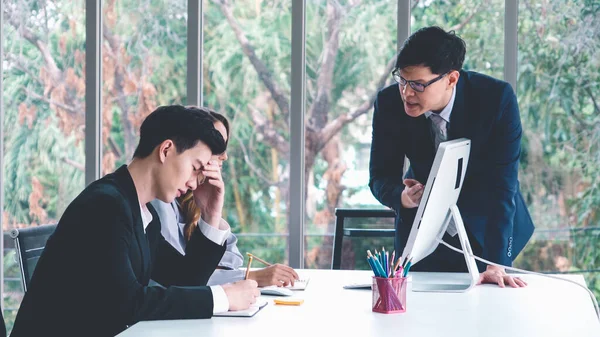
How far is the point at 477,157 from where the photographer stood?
263 cm

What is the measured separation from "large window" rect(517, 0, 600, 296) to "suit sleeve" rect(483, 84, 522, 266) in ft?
4.64

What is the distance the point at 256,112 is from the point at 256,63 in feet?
0.88

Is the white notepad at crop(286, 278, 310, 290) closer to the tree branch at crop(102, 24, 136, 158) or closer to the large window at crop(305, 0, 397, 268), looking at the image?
the large window at crop(305, 0, 397, 268)

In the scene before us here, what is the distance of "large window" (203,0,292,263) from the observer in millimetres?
4184

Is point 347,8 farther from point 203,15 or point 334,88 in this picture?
point 203,15

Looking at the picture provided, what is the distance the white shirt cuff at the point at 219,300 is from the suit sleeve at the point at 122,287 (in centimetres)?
2

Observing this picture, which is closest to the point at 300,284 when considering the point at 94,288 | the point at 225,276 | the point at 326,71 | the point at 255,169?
the point at 225,276

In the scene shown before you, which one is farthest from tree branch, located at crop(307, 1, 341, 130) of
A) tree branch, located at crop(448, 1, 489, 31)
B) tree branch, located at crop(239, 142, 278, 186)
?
tree branch, located at crop(448, 1, 489, 31)

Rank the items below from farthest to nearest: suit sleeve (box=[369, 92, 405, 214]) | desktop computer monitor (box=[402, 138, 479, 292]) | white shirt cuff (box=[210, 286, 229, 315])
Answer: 1. suit sleeve (box=[369, 92, 405, 214])
2. desktop computer monitor (box=[402, 138, 479, 292])
3. white shirt cuff (box=[210, 286, 229, 315])

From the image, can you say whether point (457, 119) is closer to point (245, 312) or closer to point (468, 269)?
point (468, 269)

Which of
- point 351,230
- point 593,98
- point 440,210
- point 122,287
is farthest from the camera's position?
point 593,98

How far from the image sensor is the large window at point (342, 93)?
13.5 ft

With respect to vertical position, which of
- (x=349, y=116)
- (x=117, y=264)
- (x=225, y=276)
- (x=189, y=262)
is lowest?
(x=225, y=276)

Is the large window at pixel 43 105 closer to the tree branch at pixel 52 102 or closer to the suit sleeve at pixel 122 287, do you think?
the tree branch at pixel 52 102
